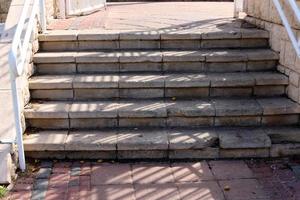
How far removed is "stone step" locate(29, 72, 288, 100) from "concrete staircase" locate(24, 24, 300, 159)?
0.04 feet

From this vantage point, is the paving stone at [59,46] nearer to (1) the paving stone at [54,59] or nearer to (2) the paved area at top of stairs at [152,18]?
(1) the paving stone at [54,59]

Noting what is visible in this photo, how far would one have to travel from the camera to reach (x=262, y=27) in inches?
219

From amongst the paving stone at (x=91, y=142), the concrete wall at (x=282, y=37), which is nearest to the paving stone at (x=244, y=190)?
the paving stone at (x=91, y=142)

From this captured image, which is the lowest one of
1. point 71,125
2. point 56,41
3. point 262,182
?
point 262,182

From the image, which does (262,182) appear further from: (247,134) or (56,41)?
(56,41)

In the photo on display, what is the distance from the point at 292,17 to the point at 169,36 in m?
1.44

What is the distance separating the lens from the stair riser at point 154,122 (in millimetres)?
4527

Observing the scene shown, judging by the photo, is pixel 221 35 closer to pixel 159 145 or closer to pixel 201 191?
pixel 159 145

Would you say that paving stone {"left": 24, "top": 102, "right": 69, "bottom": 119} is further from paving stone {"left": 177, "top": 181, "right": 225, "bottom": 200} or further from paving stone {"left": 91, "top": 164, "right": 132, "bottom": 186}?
paving stone {"left": 177, "top": 181, "right": 225, "bottom": 200}

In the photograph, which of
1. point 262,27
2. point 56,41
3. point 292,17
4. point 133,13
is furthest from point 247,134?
point 133,13

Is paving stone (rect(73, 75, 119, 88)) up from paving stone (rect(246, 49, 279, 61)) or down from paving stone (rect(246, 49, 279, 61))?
down

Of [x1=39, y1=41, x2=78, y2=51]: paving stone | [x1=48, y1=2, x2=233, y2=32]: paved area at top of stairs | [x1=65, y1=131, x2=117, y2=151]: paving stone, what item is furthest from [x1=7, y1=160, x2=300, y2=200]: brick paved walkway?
[x1=48, y1=2, x2=233, y2=32]: paved area at top of stairs

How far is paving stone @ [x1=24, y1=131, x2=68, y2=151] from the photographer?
420 centimetres

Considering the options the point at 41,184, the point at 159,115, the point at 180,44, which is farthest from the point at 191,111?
the point at 41,184
